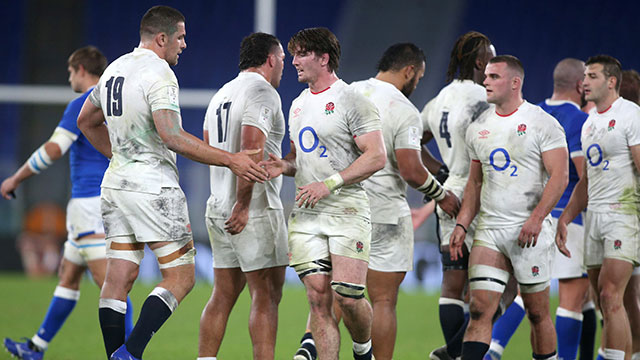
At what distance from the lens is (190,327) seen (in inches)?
357

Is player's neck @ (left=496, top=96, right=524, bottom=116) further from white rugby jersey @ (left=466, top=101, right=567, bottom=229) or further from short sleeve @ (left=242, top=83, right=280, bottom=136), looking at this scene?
short sleeve @ (left=242, top=83, right=280, bottom=136)

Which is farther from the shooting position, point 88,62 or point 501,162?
point 88,62

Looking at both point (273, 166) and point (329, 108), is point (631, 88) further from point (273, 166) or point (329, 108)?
point (273, 166)

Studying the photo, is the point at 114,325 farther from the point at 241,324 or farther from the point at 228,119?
the point at 241,324

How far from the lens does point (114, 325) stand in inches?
187

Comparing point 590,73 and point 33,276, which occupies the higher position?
point 590,73

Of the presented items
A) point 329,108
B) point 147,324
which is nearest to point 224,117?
point 329,108

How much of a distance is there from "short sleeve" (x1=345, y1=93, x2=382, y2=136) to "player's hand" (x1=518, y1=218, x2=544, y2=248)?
1197 mm

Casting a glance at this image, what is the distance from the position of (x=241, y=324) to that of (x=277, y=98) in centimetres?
496

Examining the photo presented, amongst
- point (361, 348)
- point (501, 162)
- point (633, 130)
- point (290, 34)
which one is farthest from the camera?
point (290, 34)

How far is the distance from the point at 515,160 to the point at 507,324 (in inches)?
67.2

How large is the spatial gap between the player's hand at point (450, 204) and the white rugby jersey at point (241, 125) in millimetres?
1156

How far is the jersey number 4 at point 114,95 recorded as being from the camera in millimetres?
4762

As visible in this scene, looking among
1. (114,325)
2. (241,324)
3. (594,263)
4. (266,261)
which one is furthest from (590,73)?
(241,324)
